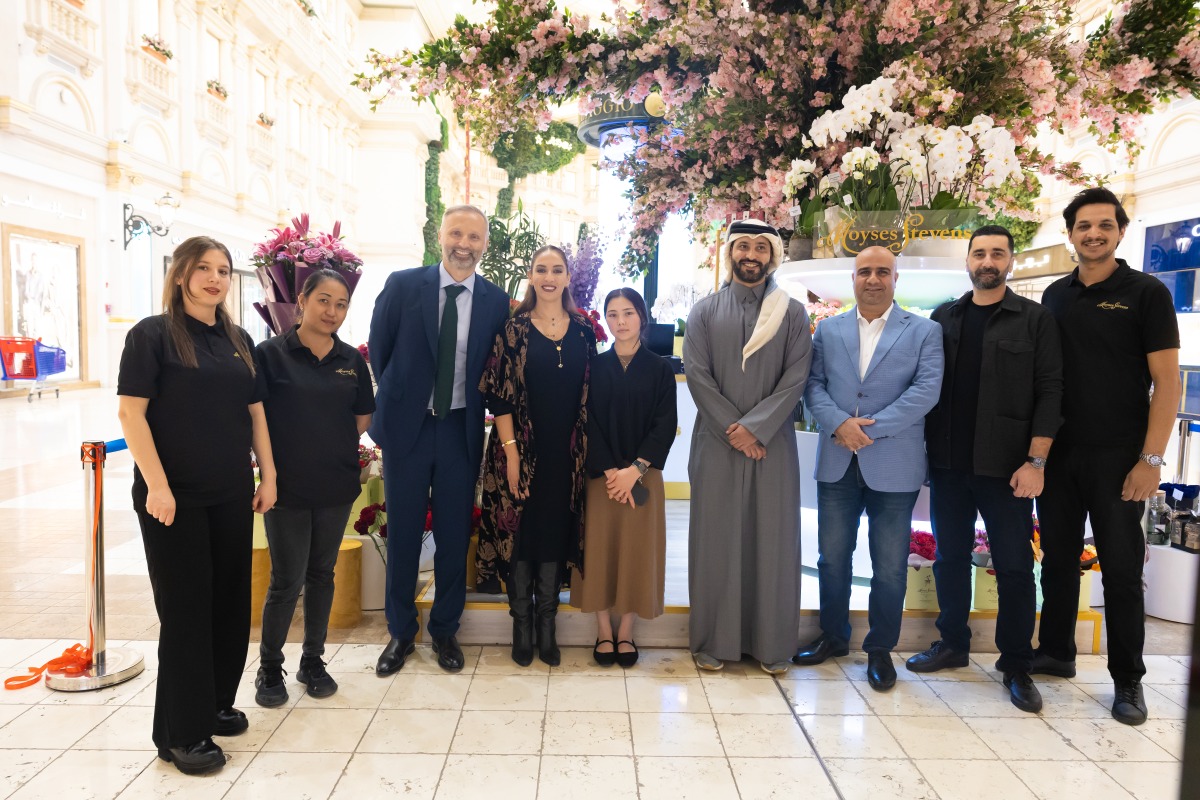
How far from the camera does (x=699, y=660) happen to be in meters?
3.03

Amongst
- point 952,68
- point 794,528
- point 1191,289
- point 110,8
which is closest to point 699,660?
point 794,528

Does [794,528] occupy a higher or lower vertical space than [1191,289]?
lower

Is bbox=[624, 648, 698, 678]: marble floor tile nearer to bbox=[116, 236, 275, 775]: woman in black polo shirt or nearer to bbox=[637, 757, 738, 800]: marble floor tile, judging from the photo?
bbox=[637, 757, 738, 800]: marble floor tile

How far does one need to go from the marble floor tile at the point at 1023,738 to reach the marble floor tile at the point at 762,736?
602 mm

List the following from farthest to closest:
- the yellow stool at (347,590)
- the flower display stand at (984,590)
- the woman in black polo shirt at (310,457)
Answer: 1. the yellow stool at (347,590)
2. the flower display stand at (984,590)
3. the woman in black polo shirt at (310,457)

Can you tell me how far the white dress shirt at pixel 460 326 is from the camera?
2.97 m

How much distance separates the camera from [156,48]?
1348cm

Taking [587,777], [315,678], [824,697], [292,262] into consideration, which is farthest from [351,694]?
[292,262]

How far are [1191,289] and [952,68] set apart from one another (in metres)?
9.39

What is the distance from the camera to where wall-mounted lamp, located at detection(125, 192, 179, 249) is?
12.8m

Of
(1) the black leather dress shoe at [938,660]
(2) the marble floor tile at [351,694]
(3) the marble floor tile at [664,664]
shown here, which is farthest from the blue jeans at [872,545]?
(2) the marble floor tile at [351,694]

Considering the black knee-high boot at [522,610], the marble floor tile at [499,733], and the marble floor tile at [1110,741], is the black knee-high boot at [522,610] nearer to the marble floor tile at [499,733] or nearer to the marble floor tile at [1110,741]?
the marble floor tile at [499,733]

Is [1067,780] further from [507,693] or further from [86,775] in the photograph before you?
[86,775]

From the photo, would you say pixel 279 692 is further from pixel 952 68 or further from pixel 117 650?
pixel 952 68
